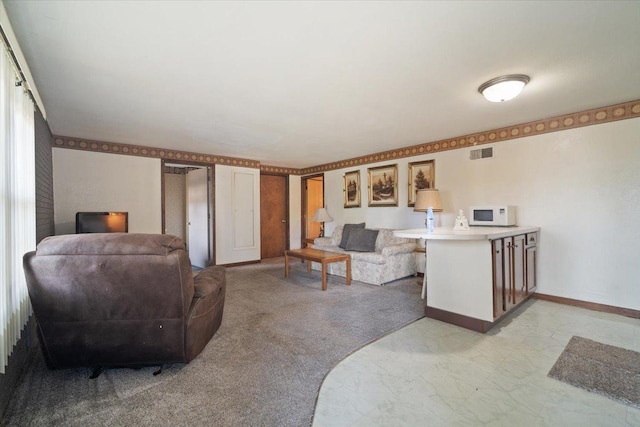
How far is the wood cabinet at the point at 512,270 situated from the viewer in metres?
2.62

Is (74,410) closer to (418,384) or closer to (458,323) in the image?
(418,384)

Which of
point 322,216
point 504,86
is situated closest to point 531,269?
point 504,86

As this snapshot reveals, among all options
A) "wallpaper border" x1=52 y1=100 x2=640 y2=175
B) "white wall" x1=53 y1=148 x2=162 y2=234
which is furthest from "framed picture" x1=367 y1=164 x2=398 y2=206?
"white wall" x1=53 y1=148 x2=162 y2=234

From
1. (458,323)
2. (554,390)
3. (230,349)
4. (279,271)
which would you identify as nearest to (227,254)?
(279,271)

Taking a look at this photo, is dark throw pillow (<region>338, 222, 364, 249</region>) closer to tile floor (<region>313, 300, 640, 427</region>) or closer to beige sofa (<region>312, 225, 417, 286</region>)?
beige sofa (<region>312, 225, 417, 286</region>)

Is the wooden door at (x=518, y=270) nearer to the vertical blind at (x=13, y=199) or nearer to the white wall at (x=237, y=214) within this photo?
the vertical blind at (x=13, y=199)

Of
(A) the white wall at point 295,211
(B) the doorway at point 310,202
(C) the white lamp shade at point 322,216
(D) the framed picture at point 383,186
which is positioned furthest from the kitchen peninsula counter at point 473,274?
(A) the white wall at point 295,211

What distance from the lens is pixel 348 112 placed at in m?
3.27

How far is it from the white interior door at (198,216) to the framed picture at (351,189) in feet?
9.97

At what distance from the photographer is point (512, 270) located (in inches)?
115

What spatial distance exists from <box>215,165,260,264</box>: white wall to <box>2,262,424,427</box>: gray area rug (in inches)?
115

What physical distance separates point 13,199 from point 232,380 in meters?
1.98

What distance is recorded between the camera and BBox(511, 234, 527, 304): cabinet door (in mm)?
2971

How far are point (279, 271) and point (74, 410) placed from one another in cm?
386
